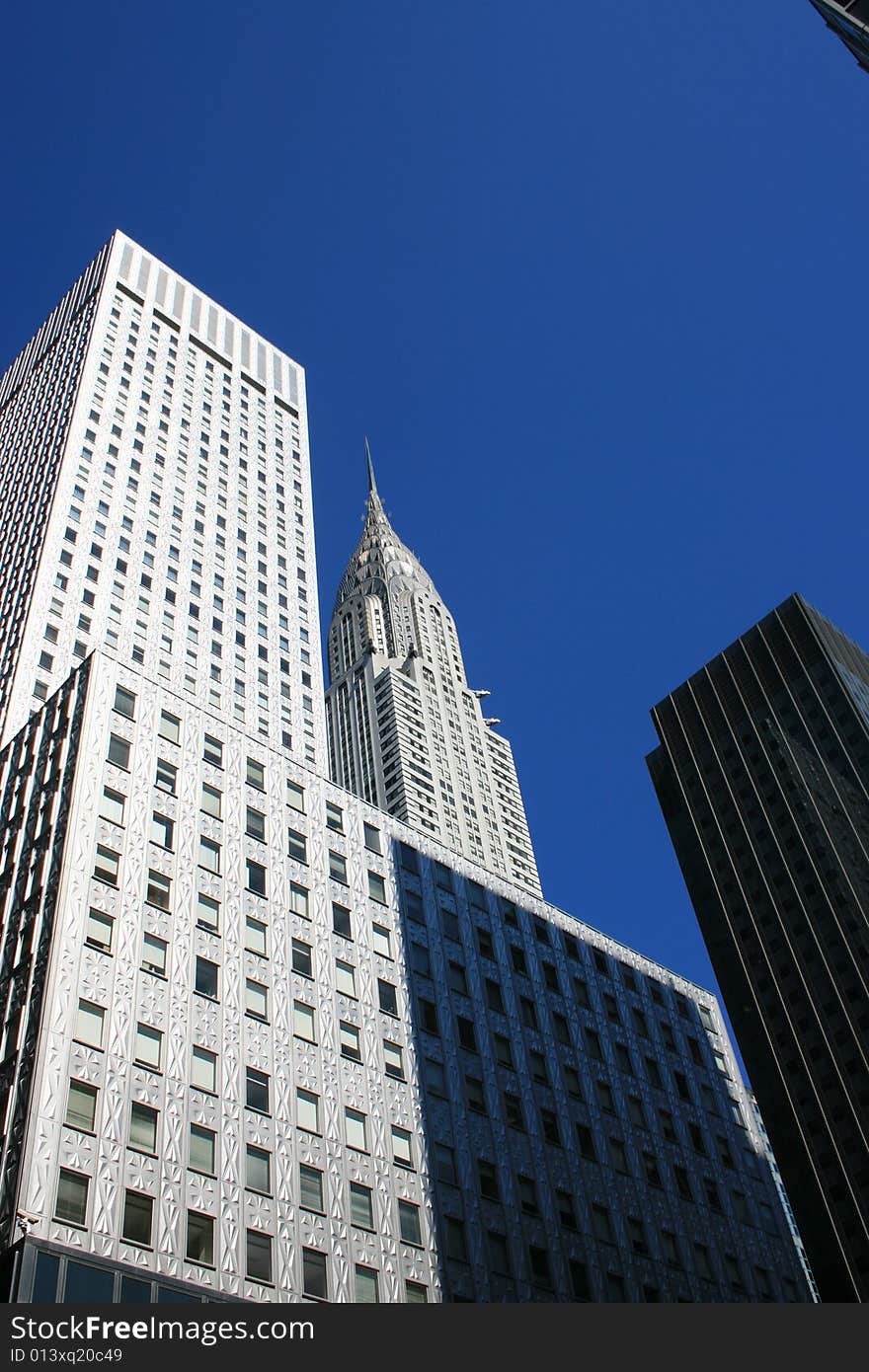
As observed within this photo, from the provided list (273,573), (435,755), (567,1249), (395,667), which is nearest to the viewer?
(567,1249)

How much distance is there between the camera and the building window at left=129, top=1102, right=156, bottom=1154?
133 feet

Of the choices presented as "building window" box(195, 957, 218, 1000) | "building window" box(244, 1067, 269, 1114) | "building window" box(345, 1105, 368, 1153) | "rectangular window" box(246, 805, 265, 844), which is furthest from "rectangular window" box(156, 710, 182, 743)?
"building window" box(345, 1105, 368, 1153)

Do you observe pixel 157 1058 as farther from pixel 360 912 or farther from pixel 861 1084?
pixel 861 1084

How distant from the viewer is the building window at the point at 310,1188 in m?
43.9

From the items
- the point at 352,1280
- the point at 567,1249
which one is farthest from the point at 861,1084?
the point at 352,1280

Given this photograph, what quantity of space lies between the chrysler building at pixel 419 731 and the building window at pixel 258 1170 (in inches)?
4036

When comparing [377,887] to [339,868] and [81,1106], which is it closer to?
[339,868]

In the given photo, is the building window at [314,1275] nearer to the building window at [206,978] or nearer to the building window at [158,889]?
the building window at [206,978]

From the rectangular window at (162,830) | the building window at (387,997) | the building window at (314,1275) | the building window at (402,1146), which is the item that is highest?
the rectangular window at (162,830)

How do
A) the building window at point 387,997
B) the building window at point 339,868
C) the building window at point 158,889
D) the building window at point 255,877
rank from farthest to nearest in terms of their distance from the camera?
the building window at point 339,868, the building window at point 387,997, the building window at point 255,877, the building window at point 158,889

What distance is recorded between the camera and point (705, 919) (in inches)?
5020

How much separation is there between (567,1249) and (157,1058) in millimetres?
19816

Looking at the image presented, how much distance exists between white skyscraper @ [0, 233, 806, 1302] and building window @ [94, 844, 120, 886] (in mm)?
182

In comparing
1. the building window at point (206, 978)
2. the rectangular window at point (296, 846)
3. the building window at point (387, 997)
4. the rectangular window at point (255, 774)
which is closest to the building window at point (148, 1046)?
the building window at point (206, 978)
